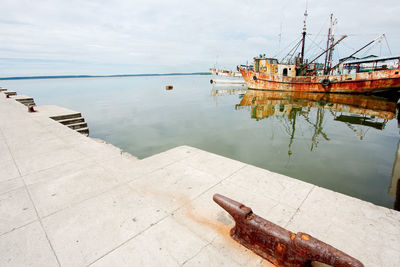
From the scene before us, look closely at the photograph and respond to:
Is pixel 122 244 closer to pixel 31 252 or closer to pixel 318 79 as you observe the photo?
pixel 31 252

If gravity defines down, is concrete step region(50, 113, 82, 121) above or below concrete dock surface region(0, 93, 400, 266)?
above

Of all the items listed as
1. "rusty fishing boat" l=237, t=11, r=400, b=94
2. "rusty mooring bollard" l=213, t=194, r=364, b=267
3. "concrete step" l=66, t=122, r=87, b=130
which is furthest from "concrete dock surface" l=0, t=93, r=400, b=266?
"rusty fishing boat" l=237, t=11, r=400, b=94

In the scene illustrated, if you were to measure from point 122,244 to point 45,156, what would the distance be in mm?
3594

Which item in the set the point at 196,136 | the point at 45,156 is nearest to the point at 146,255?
the point at 45,156

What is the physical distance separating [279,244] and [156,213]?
4.92ft

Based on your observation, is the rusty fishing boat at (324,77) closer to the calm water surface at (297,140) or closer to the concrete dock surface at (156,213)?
the calm water surface at (297,140)

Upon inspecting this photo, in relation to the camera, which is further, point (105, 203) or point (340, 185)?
point (340, 185)

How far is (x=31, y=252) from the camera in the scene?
6.59 feet

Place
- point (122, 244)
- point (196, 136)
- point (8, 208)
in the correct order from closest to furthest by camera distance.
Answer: point (122, 244)
point (8, 208)
point (196, 136)

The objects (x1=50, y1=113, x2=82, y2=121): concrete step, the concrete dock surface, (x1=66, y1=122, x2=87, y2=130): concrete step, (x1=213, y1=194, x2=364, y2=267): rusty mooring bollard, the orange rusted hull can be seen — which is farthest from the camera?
the orange rusted hull

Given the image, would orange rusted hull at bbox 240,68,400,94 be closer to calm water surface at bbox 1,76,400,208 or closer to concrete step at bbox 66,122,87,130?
calm water surface at bbox 1,76,400,208

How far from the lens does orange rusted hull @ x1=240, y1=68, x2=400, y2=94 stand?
2434cm

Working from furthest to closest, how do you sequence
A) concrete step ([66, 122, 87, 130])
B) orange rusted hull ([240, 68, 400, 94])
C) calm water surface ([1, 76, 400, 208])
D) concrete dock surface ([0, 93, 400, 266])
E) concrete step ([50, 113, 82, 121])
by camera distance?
orange rusted hull ([240, 68, 400, 94]), concrete step ([66, 122, 87, 130]), concrete step ([50, 113, 82, 121]), calm water surface ([1, 76, 400, 208]), concrete dock surface ([0, 93, 400, 266])

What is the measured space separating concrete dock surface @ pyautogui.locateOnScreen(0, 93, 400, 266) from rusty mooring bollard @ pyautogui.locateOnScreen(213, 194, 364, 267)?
0.36ft
